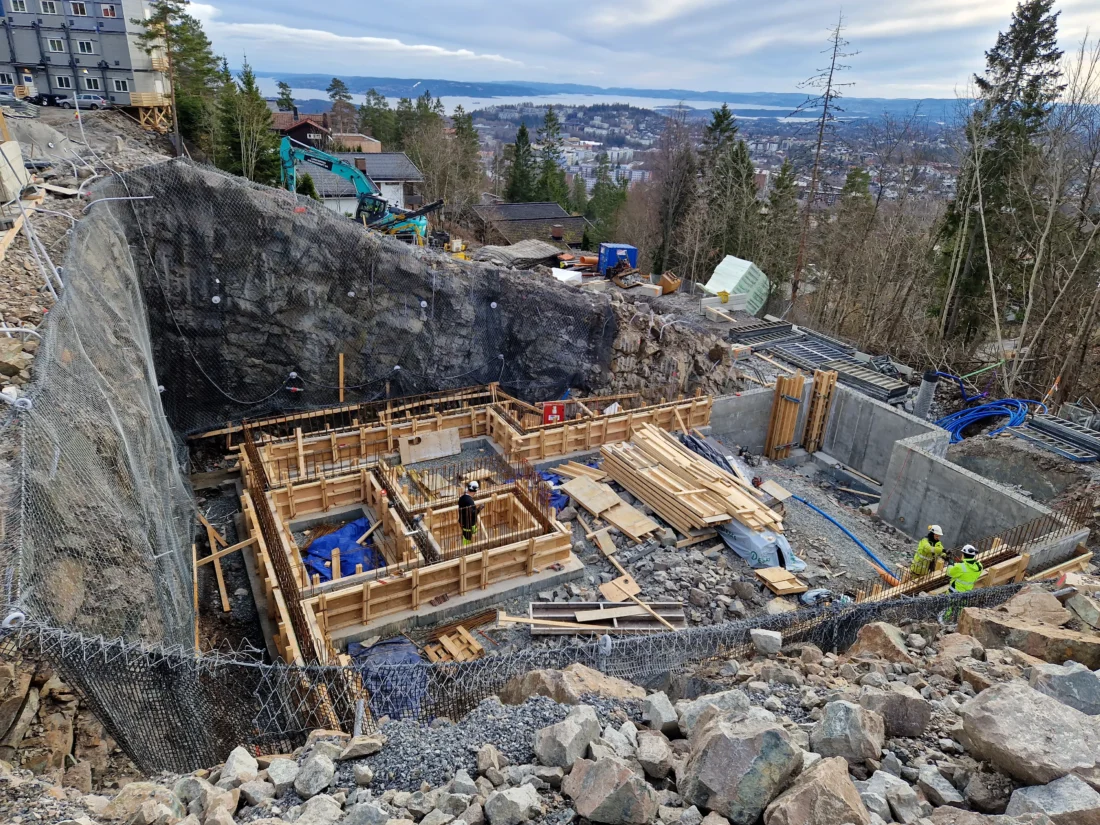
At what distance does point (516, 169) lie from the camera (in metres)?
47.3

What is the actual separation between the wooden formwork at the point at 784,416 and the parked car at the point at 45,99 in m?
38.4

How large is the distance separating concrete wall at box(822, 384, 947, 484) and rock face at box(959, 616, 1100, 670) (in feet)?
27.5

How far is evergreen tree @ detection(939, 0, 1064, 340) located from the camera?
794 inches

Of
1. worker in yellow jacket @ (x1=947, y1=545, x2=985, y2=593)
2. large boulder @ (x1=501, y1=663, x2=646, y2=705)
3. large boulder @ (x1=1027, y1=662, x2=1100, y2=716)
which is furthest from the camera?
worker in yellow jacket @ (x1=947, y1=545, x2=985, y2=593)

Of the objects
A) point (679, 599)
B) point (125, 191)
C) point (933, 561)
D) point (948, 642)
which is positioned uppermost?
point (125, 191)

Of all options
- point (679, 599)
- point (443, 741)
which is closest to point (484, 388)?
point (679, 599)

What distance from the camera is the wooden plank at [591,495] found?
12.5m

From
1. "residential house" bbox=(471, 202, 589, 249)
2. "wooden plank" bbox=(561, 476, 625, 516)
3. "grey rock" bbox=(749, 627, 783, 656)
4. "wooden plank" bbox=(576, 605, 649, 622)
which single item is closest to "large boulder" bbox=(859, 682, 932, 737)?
"grey rock" bbox=(749, 627, 783, 656)

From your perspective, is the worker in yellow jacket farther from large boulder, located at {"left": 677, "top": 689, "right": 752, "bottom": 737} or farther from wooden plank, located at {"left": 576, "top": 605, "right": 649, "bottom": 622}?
large boulder, located at {"left": 677, "top": 689, "right": 752, "bottom": 737}

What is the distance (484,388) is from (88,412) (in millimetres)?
11243

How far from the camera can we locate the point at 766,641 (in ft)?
21.8

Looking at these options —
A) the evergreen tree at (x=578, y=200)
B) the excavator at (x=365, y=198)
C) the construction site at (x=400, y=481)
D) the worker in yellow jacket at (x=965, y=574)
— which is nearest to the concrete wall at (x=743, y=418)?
the construction site at (x=400, y=481)

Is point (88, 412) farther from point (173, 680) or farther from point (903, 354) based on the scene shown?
point (903, 354)

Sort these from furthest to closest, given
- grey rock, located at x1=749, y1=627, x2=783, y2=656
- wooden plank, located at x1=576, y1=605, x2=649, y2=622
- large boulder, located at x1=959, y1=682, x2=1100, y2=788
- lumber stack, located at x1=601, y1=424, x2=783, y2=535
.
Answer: lumber stack, located at x1=601, y1=424, x2=783, y2=535, wooden plank, located at x1=576, y1=605, x2=649, y2=622, grey rock, located at x1=749, y1=627, x2=783, y2=656, large boulder, located at x1=959, y1=682, x2=1100, y2=788
